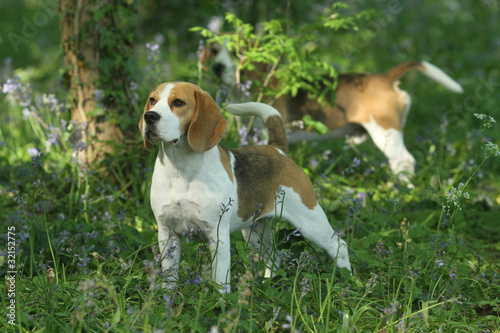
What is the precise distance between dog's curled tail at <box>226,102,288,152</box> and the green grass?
38 cm

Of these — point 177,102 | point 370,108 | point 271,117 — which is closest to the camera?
point 177,102

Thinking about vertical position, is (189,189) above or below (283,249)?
above

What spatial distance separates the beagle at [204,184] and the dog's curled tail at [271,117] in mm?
165

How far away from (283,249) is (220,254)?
0.58 metres

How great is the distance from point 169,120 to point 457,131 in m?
5.09

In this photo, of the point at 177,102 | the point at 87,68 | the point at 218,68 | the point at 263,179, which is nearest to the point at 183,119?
the point at 177,102

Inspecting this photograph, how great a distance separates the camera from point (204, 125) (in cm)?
302

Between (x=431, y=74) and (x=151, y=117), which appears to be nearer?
(x=151, y=117)

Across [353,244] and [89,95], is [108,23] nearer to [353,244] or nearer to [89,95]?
[89,95]

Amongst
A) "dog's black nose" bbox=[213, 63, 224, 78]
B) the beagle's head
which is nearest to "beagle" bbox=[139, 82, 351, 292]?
the beagle's head

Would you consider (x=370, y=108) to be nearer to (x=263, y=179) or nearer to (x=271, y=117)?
(x=271, y=117)

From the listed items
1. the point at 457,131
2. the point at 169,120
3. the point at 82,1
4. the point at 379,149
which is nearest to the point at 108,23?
the point at 82,1

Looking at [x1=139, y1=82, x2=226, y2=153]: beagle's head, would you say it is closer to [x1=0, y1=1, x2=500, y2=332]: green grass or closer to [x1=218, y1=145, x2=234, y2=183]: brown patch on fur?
[x1=218, y1=145, x2=234, y2=183]: brown patch on fur

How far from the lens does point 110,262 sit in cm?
332
